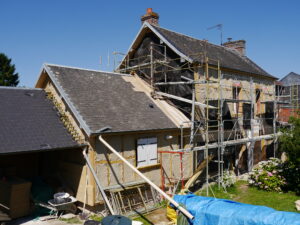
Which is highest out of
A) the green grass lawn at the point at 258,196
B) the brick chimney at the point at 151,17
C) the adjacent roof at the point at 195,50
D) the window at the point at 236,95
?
the brick chimney at the point at 151,17

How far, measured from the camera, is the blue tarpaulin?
7758 mm

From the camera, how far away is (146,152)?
12.9 m

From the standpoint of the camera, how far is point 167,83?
16219 mm

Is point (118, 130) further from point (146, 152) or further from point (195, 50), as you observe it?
point (195, 50)

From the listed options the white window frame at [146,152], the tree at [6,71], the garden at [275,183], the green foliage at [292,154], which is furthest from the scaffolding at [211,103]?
the tree at [6,71]

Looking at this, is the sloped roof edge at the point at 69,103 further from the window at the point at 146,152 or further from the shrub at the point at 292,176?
the shrub at the point at 292,176

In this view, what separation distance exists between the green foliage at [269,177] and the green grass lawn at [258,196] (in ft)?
1.18

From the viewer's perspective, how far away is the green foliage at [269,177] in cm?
1462

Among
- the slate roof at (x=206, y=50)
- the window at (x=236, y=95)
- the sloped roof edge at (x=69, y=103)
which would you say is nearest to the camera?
the sloped roof edge at (x=69, y=103)

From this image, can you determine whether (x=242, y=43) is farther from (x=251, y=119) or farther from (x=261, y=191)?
(x=261, y=191)

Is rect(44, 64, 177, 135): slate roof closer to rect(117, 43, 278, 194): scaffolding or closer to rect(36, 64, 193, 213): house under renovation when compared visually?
rect(36, 64, 193, 213): house under renovation

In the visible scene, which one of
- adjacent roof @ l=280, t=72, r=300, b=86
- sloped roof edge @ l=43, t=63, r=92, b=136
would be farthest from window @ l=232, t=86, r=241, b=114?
adjacent roof @ l=280, t=72, r=300, b=86

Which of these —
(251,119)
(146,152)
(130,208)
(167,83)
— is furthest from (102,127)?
(251,119)

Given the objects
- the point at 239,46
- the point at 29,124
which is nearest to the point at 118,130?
the point at 29,124
